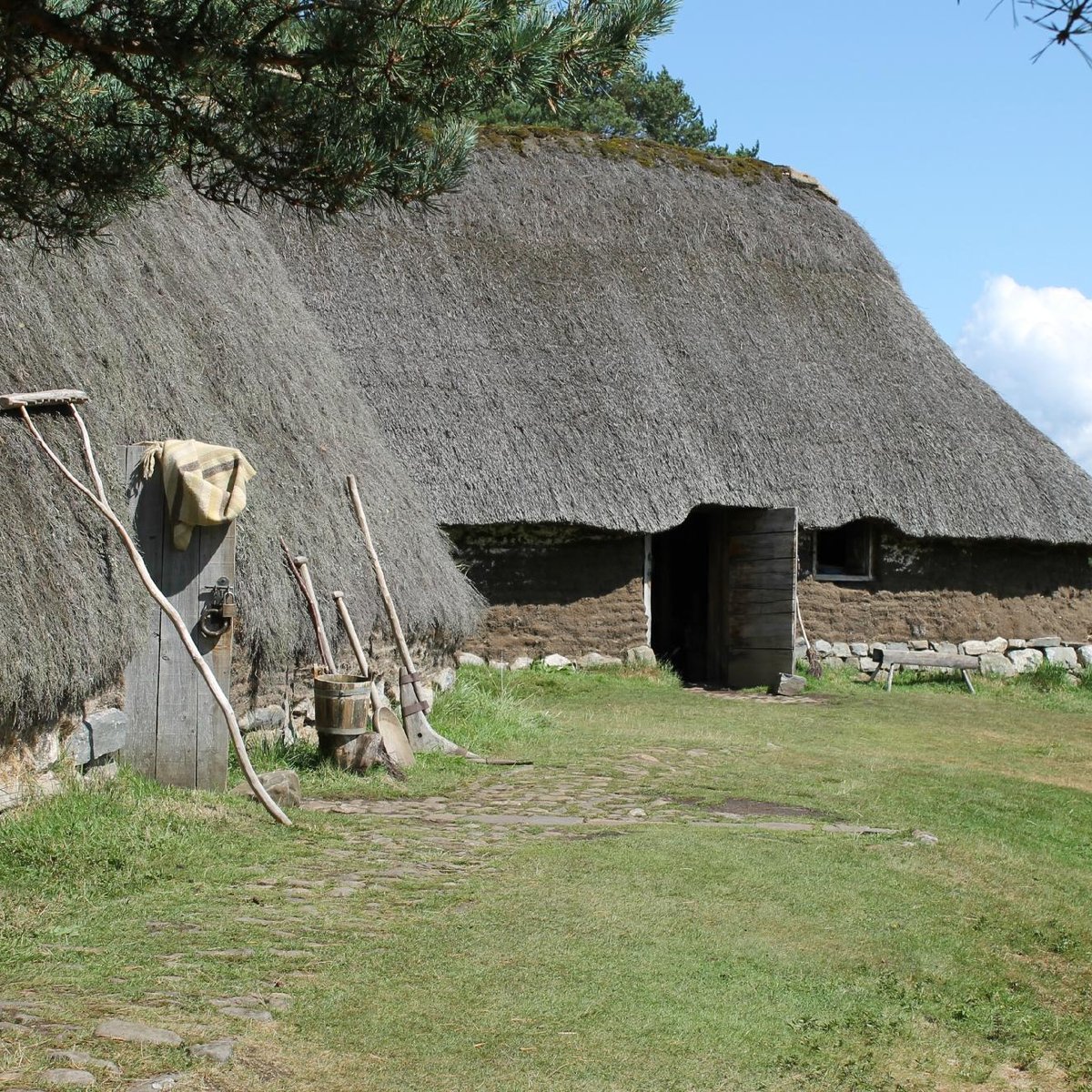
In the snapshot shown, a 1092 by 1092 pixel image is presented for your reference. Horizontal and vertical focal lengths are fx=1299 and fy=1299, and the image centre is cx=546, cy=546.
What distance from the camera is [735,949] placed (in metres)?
4.75

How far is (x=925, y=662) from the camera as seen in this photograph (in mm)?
14812

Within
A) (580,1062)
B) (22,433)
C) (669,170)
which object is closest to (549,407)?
(669,170)

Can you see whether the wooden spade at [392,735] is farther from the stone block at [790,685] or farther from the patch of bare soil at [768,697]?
the stone block at [790,685]

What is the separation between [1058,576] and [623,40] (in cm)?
1385

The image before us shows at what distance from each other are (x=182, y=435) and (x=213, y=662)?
1538mm

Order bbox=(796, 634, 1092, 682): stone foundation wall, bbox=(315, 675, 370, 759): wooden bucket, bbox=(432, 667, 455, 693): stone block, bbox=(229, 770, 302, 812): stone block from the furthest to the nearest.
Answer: bbox=(796, 634, 1092, 682): stone foundation wall → bbox=(432, 667, 455, 693): stone block → bbox=(315, 675, 370, 759): wooden bucket → bbox=(229, 770, 302, 812): stone block

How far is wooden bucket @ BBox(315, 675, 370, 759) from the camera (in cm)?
762

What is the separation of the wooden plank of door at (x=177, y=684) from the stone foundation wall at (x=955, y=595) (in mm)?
9533

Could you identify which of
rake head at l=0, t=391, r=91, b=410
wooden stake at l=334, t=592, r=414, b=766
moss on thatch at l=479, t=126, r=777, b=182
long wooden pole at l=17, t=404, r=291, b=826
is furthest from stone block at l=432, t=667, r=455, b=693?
moss on thatch at l=479, t=126, r=777, b=182

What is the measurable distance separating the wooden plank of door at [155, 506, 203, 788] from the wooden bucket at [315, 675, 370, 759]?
3.03 ft

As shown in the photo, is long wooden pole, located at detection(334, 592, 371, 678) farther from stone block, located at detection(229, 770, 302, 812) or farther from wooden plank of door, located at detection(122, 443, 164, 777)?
wooden plank of door, located at detection(122, 443, 164, 777)

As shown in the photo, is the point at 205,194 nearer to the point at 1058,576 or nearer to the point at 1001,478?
the point at 1001,478

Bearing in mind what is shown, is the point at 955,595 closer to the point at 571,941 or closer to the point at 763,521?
the point at 763,521

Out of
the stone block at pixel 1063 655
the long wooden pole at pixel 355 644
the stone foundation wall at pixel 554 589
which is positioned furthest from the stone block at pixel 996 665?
the long wooden pole at pixel 355 644
